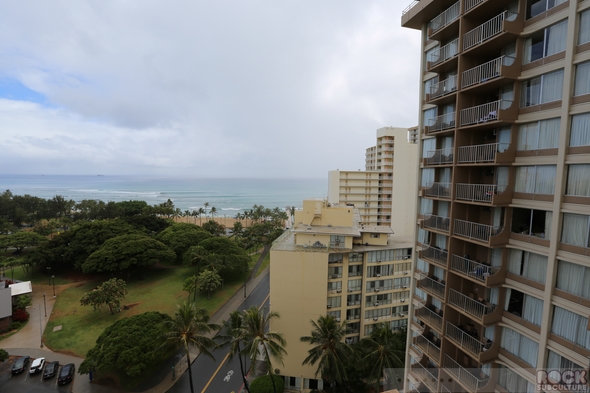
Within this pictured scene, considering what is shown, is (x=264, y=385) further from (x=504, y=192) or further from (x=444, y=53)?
(x=444, y=53)

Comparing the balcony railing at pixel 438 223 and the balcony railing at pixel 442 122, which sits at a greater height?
the balcony railing at pixel 442 122

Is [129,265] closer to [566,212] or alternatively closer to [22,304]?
[22,304]

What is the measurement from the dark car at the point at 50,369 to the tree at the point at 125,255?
1825 cm

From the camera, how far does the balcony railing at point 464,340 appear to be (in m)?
12.3

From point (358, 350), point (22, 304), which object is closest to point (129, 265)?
point (22, 304)

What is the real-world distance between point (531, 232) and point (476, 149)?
3.99 metres

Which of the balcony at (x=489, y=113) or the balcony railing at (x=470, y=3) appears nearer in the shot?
the balcony at (x=489, y=113)

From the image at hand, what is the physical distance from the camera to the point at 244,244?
212 feet

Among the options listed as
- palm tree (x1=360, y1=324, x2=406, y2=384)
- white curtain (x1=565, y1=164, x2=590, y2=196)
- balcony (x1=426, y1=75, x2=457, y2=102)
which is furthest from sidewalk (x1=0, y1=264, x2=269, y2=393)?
white curtain (x1=565, y1=164, x2=590, y2=196)

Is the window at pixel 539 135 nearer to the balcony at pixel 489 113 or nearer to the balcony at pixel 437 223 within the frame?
the balcony at pixel 489 113

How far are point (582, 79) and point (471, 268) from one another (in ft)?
27.0

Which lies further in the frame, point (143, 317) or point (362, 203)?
point (362, 203)

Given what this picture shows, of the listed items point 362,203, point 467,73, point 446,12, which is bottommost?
point 362,203

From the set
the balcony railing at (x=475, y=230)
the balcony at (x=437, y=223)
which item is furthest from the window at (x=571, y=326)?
the balcony at (x=437, y=223)
